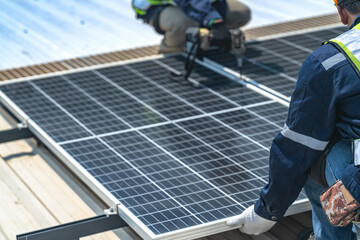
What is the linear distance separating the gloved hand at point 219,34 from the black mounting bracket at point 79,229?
2840 mm

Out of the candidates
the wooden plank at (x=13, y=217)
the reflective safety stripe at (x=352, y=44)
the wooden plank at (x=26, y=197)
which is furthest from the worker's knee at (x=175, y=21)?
the reflective safety stripe at (x=352, y=44)

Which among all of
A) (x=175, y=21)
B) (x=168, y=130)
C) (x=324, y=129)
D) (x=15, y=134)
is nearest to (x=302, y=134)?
(x=324, y=129)

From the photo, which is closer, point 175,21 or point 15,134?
point 15,134

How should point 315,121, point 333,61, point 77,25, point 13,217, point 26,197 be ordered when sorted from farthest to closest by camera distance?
point 77,25
point 26,197
point 13,217
point 315,121
point 333,61

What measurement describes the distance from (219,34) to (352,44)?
3.76 m

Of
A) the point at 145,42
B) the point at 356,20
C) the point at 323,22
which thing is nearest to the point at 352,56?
the point at 356,20

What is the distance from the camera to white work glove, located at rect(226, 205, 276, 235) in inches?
167

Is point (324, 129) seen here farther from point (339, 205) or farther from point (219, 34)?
point (219, 34)

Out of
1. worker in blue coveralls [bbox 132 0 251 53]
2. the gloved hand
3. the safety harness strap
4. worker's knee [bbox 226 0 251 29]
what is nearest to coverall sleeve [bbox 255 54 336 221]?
the safety harness strap

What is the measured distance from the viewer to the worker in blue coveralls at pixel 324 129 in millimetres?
3477

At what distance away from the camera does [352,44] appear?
3504 millimetres

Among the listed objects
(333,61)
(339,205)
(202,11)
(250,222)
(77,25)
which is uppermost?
(333,61)

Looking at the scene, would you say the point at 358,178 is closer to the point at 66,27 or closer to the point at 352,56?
the point at 352,56

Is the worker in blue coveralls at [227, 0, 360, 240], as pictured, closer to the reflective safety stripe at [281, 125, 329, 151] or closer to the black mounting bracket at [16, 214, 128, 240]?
the reflective safety stripe at [281, 125, 329, 151]
